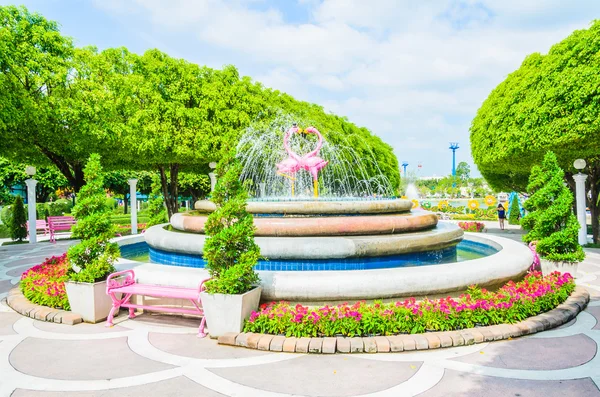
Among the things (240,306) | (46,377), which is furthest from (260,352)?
(46,377)

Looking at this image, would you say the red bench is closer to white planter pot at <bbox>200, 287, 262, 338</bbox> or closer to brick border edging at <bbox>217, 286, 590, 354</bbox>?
white planter pot at <bbox>200, 287, 262, 338</bbox>

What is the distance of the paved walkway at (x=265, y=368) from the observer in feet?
14.5

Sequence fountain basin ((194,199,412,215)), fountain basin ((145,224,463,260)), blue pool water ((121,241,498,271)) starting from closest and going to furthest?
fountain basin ((145,224,463,260))
blue pool water ((121,241,498,271))
fountain basin ((194,199,412,215))

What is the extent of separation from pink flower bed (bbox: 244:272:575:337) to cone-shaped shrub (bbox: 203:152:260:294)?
1.99 feet

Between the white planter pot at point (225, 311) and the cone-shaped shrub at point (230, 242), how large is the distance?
11cm

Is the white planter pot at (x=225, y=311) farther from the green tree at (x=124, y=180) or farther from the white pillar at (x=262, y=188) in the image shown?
the green tree at (x=124, y=180)

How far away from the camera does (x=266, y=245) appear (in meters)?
7.47

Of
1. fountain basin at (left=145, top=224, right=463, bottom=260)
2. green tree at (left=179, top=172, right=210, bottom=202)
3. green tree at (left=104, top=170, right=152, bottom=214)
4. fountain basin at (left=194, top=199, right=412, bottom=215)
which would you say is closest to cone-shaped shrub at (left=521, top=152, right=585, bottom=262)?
fountain basin at (left=145, top=224, right=463, bottom=260)

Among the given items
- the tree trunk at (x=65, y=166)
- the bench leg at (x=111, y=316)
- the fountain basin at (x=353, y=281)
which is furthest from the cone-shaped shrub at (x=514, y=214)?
the bench leg at (x=111, y=316)

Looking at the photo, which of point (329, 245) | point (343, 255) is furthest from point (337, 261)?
point (329, 245)

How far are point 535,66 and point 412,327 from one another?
17.7 m

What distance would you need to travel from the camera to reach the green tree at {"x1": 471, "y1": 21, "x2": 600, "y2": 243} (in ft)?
41.6

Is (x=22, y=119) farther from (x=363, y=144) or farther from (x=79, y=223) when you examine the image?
(x=363, y=144)

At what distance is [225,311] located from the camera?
227 inches
